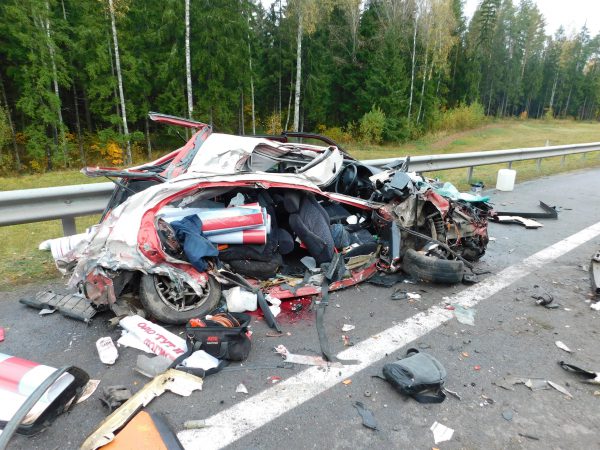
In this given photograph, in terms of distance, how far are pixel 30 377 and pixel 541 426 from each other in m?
2.69

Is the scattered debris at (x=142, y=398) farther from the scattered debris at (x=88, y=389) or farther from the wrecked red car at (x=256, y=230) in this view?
the wrecked red car at (x=256, y=230)

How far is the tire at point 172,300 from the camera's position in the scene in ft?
9.60

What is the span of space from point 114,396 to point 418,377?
1.67m

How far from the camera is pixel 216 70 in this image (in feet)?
87.4

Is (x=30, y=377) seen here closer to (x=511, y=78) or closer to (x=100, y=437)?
(x=100, y=437)

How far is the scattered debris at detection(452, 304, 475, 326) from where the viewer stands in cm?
315

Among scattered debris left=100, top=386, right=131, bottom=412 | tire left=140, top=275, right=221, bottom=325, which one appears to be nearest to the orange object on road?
scattered debris left=100, top=386, right=131, bottom=412

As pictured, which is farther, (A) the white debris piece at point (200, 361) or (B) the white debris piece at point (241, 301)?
(B) the white debris piece at point (241, 301)

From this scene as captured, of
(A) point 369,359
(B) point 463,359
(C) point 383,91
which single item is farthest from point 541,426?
(C) point 383,91

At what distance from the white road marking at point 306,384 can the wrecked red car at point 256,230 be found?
52 cm

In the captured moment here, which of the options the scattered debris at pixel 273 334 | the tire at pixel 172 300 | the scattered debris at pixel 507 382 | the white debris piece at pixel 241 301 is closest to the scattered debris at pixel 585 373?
the scattered debris at pixel 507 382

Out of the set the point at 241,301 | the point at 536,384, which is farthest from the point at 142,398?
the point at 536,384

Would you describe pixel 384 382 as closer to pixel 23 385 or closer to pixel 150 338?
pixel 150 338

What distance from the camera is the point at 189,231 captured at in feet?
10.1
